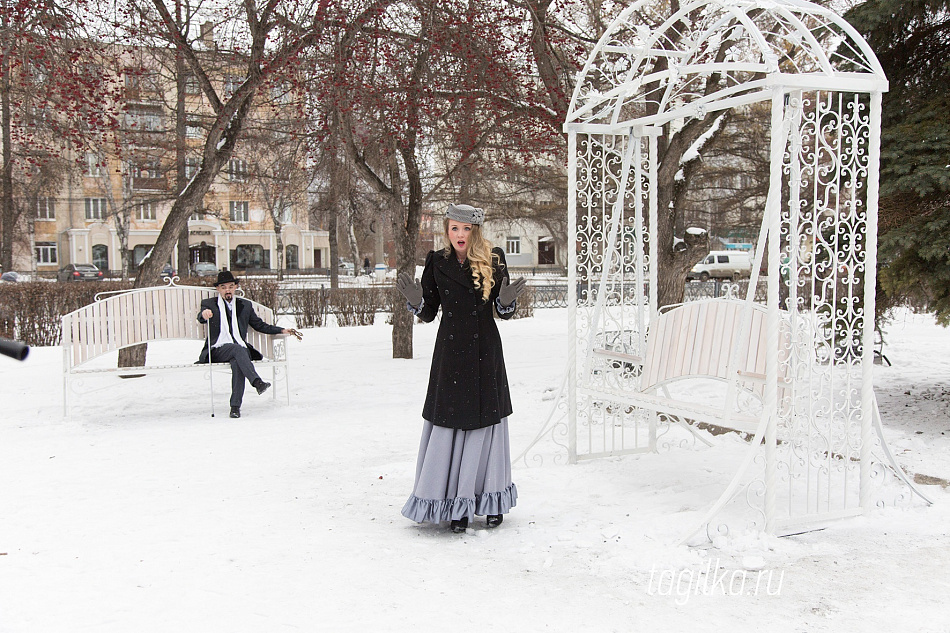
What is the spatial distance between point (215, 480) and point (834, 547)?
369cm

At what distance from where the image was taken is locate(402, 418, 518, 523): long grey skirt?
417cm

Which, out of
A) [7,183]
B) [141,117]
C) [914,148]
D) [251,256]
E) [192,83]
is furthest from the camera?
[251,256]

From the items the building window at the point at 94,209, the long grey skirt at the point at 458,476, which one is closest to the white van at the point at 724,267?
the building window at the point at 94,209

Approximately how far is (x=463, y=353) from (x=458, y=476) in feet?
2.12

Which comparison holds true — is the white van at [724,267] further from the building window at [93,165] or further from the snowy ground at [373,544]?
the snowy ground at [373,544]

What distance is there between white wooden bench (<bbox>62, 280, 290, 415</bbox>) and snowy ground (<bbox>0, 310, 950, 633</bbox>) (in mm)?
597

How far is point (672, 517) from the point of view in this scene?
4.32 m

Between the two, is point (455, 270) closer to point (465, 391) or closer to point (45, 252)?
point (465, 391)

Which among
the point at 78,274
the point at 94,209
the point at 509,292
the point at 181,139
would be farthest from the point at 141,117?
the point at 94,209

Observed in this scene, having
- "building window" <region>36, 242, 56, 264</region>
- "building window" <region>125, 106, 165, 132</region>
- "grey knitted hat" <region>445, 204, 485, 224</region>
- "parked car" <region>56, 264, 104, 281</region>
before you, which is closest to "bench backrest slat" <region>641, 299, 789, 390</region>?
"grey knitted hat" <region>445, 204, 485, 224</region>

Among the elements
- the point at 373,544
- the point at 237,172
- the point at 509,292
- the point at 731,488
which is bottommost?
the point at 373,544

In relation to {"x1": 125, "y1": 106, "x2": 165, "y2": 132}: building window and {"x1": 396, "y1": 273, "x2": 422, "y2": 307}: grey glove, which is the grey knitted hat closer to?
{"x1": 396, "y1": 273, "x2": 422, "y2": 307}: grey glove

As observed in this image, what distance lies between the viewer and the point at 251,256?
4741cm

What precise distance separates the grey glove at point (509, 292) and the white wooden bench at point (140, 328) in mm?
3844
